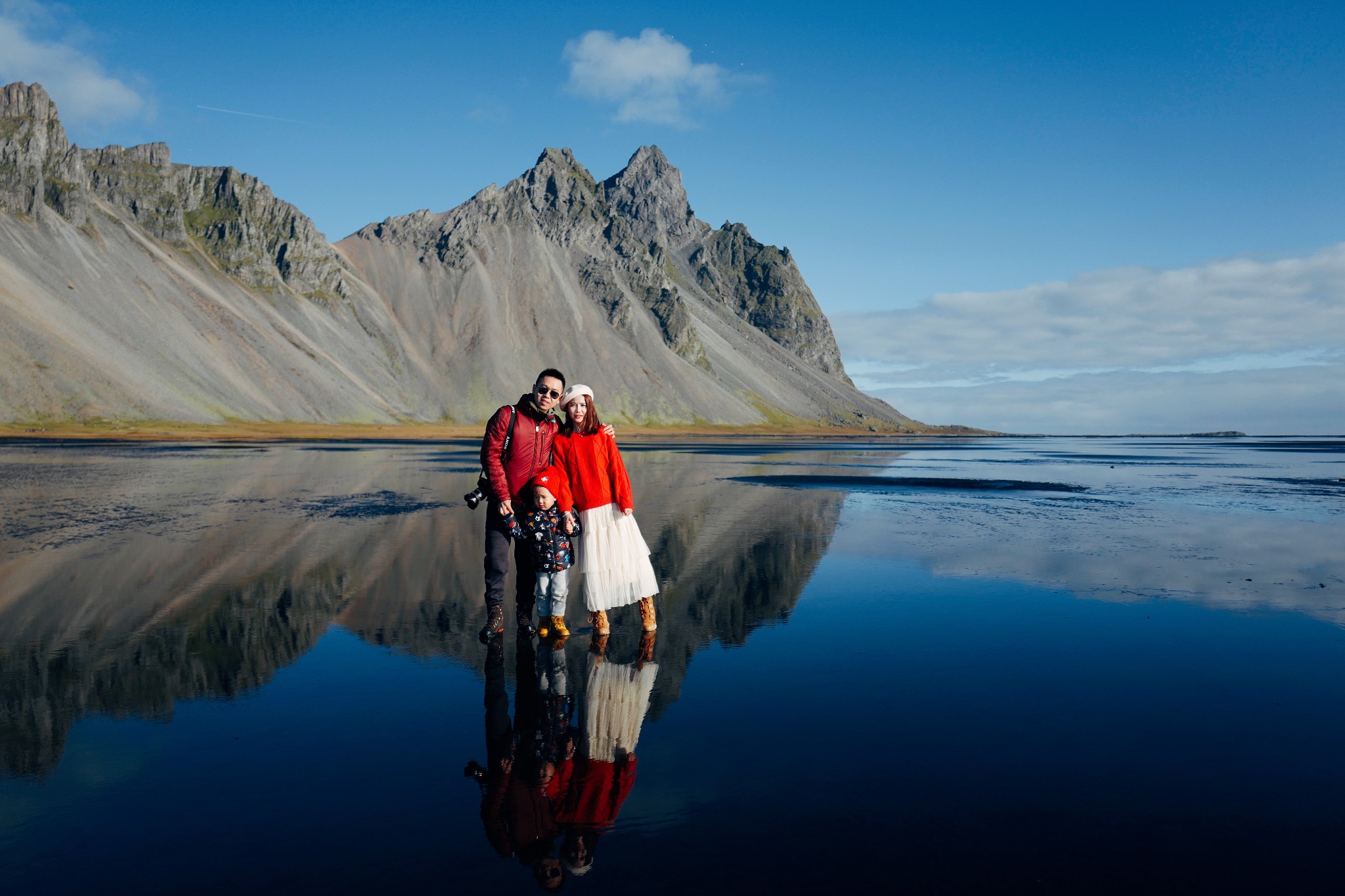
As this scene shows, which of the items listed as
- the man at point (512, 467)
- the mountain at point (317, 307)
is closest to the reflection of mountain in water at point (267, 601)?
the man at point (512, 467)

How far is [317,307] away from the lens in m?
116

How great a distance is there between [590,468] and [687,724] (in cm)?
343

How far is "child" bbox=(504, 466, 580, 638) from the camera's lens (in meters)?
7.97

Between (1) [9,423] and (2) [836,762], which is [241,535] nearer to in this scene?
(2) [836,762]

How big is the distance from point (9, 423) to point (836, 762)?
7911 centimetres

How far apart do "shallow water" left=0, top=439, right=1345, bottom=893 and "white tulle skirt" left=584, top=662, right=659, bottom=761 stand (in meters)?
0.03

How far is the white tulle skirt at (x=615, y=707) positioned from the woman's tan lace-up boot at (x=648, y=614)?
1.08 metres

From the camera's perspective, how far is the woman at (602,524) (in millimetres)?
8266

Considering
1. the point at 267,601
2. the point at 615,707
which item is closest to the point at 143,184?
the point at 267,601

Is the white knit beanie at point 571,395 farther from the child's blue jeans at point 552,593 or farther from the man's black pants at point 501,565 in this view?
the child's blue jeans at point 552,593

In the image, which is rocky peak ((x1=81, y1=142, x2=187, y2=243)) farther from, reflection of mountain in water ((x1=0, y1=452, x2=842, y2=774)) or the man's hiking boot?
the man's hiking boot

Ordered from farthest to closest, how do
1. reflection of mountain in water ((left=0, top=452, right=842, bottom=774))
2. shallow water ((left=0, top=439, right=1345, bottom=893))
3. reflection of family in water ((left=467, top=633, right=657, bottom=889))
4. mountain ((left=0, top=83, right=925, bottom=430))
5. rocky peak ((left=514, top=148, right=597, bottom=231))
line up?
1. rocky peak ((left=514, top=148, right=597, bottom=231))
2. mountain ((left=0, top=83, right=925, bottom=430))
3. reflection of mountain in water ((left=0, top=452, right=842, bottom=774))
4. reflection of family in water ((left=467, top=633, right=657, bottom=889))
5. shallow water ((left=0, top=439, right=1345, bottom=893))

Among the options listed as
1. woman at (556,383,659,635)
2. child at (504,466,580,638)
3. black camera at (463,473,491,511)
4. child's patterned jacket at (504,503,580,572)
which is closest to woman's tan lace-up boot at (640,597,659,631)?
woman at (556,383,659,635)

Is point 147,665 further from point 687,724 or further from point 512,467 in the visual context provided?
point 687,724
